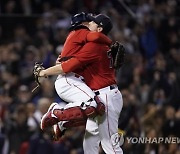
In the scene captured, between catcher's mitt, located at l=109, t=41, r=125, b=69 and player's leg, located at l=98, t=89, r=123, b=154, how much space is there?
0.32 meters

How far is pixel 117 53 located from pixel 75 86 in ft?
1.97

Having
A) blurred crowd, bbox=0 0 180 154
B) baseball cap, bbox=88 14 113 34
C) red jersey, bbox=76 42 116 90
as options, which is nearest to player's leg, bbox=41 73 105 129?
red jersey, bbox=76 42 116 90

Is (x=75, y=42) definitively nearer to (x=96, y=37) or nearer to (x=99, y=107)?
(x=96, y=37)

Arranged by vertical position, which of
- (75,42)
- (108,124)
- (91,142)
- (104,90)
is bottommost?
(91,142)

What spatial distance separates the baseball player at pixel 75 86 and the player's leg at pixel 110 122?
0.16 m

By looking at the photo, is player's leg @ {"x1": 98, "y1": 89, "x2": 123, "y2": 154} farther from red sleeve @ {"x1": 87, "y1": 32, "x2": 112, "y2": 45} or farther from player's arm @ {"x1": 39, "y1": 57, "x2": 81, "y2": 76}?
red sleeve @ {"x1": 87, "y1": 32, "x2": 112, "y2": 45}

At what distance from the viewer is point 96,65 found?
849 cm

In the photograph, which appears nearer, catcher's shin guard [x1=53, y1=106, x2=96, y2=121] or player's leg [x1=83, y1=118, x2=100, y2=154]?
catcher's shin guard [x1=53, y1=106, x2=96, y2=121]

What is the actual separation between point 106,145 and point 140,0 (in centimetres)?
584

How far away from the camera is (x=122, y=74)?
14.4 meters

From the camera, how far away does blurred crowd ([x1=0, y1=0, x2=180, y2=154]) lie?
12.3 metres

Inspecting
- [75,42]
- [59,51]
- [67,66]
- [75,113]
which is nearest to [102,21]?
[75,42]

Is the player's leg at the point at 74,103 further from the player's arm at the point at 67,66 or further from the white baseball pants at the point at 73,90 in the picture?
the player's arm at the point at 67,66

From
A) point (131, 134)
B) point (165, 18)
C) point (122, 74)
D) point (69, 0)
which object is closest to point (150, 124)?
point (131, 134)
